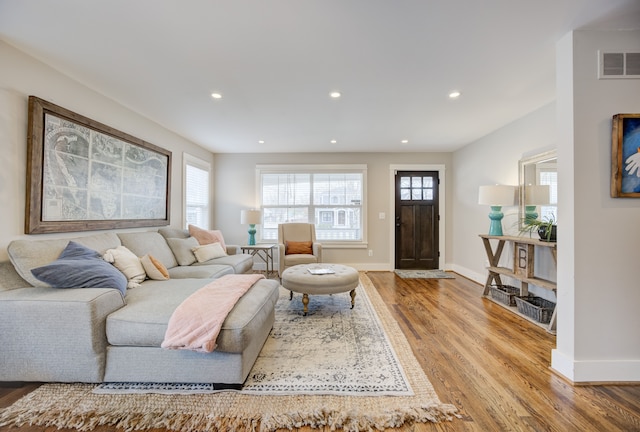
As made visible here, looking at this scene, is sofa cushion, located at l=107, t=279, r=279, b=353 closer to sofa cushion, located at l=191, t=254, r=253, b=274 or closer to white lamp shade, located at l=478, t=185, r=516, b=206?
sofa cushion, located at l=191, t=254, r=253, b=274

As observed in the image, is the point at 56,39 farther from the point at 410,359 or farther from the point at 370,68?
→ the point at 410,359

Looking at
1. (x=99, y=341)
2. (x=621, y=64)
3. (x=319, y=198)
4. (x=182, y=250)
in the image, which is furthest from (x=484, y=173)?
(x=99, y=341)

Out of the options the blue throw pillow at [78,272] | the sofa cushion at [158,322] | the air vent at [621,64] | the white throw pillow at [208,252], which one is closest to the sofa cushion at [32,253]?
the blue throw pillow at [78,272]

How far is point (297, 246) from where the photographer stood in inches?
177

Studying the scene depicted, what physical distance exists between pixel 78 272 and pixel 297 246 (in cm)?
294

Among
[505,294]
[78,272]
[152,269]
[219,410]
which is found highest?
[78,272]

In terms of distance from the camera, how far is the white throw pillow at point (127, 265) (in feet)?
7.89

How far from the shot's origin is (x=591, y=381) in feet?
5.84

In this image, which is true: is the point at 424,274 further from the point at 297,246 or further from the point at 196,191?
the point at 196,191

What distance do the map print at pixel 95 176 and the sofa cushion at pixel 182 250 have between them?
475mm

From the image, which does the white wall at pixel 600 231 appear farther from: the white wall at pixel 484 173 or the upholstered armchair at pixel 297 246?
the upholstered armchair at pixel 297 246

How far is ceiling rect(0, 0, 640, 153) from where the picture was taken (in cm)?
161

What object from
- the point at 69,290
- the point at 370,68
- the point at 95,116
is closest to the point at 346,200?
the point at 370,68

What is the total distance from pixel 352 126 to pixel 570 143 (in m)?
2.41
